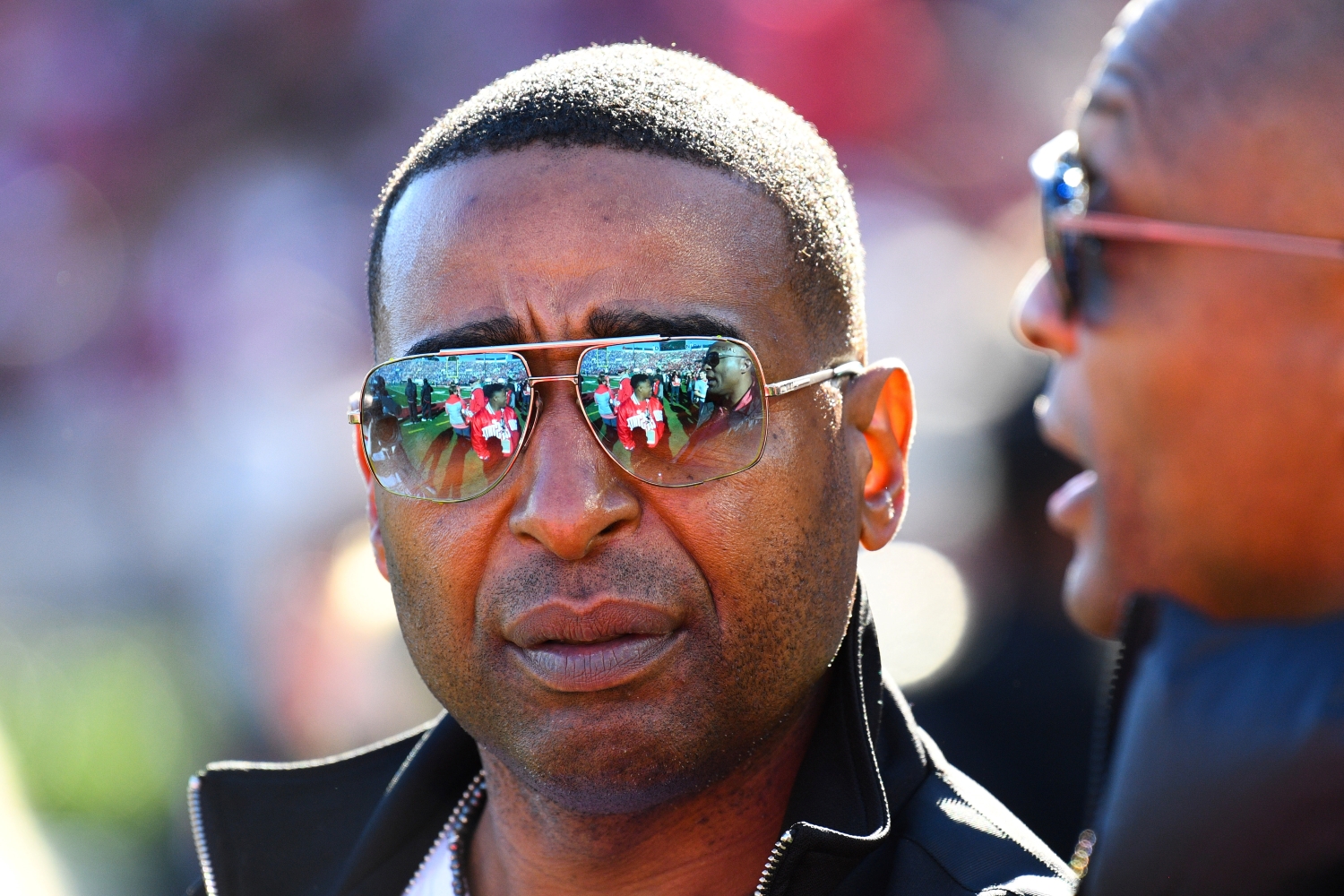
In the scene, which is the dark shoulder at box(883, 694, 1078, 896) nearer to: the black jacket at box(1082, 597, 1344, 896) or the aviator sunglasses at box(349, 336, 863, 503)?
the aviator sunglasses at box(349, 336, 863, 503)

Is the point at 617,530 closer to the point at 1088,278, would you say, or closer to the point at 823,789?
the point at 823,789

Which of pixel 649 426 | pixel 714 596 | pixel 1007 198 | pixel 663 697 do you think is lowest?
pixel 663 697

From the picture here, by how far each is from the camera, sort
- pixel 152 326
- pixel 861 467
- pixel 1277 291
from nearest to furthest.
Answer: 1. pixel 1277 291
2. pixel 861 467
3. pixel 152 326

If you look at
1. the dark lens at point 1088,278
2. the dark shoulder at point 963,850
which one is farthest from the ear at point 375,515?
the dark lens at point 1088,278

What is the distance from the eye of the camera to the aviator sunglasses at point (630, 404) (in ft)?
7.26

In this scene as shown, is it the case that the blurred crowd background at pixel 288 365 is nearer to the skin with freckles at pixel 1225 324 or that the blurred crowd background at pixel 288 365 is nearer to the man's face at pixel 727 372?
the man's face at pixel 727 372

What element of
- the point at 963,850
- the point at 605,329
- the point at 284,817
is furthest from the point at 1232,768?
the point at 284,817

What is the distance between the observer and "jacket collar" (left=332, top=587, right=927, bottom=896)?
209cm

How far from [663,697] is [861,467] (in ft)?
2.11

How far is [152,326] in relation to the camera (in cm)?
682

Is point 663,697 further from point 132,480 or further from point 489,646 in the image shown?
point 132,480

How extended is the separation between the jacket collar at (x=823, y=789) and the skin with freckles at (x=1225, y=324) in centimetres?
94

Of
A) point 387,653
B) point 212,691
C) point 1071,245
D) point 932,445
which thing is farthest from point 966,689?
point 212,691

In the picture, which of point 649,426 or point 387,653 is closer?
point 649,426
